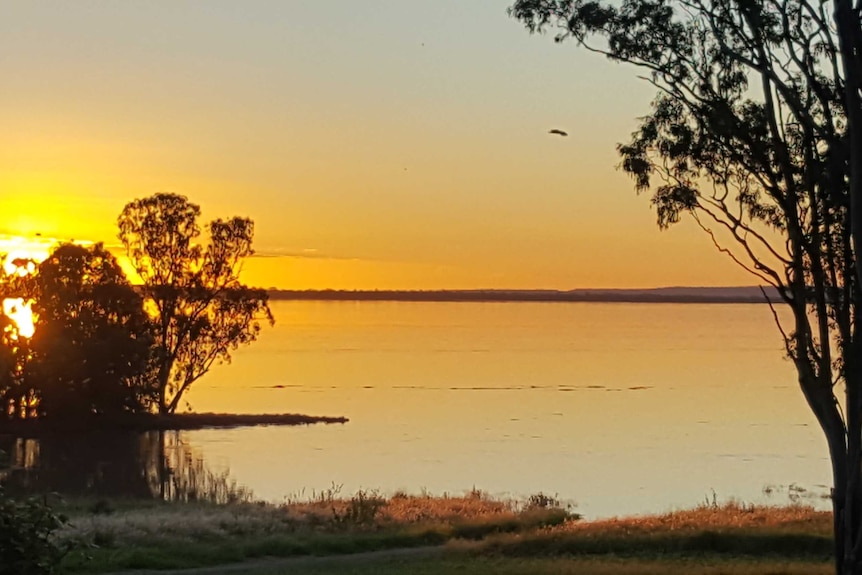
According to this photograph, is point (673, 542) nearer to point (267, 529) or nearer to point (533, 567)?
point (533, 567)

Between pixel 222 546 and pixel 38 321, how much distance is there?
4467 cm

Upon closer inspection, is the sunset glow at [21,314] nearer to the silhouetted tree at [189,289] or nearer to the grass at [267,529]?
the silhouetted tree at [189,289]

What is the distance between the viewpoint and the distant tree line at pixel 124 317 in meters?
59.5

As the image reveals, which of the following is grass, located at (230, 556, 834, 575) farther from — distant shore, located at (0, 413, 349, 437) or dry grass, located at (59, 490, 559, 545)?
distant shore, located at (0, 413, 349, 437)

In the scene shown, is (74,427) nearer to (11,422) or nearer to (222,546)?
(11,422)

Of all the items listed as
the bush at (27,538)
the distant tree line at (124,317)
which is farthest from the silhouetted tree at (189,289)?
the bush at (27,538)

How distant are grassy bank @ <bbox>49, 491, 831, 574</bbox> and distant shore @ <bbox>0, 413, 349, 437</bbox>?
35.3 m

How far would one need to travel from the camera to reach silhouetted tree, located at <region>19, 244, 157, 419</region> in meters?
59.4

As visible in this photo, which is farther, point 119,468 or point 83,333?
point 83,333

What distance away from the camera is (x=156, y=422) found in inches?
2414

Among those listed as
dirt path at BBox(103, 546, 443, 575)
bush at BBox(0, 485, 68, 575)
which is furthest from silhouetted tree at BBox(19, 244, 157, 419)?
bush at BBox(0, 485, 68, 575)

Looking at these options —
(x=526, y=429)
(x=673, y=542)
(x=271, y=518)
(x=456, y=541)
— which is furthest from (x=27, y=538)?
(x=526, y=429)

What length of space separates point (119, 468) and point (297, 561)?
105 ft

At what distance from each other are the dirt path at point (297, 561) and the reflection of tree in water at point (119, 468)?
17.0 meters
